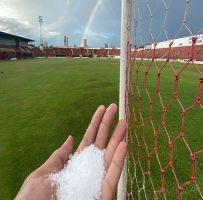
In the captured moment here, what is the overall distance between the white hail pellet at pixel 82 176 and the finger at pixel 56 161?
0.03 metres

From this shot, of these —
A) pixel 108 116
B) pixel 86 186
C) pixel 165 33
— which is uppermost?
pixel 165 33

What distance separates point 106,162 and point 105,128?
184mm

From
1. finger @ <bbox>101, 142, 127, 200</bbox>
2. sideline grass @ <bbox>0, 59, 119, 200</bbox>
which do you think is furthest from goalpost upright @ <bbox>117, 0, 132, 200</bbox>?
sideline grass @ <bbox>0, 59, 119, 200</bbox>

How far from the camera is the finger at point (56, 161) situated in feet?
4.96

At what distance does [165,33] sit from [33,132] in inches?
105

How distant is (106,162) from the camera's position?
1.50 m

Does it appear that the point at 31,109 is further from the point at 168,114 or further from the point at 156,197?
the point at 156,197

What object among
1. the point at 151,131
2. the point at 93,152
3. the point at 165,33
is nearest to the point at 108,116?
the point at 93,152

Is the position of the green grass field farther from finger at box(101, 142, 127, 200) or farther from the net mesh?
finger at box(101, 142, 127, 200)

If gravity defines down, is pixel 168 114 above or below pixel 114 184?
below

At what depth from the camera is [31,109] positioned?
542 centimetres

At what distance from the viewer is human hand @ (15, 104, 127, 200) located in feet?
4.28

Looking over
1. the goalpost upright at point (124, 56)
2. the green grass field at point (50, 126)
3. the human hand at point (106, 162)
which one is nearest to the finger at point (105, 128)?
the human hand at point (106, 162)

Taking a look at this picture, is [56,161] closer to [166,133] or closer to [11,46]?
[166,133]
